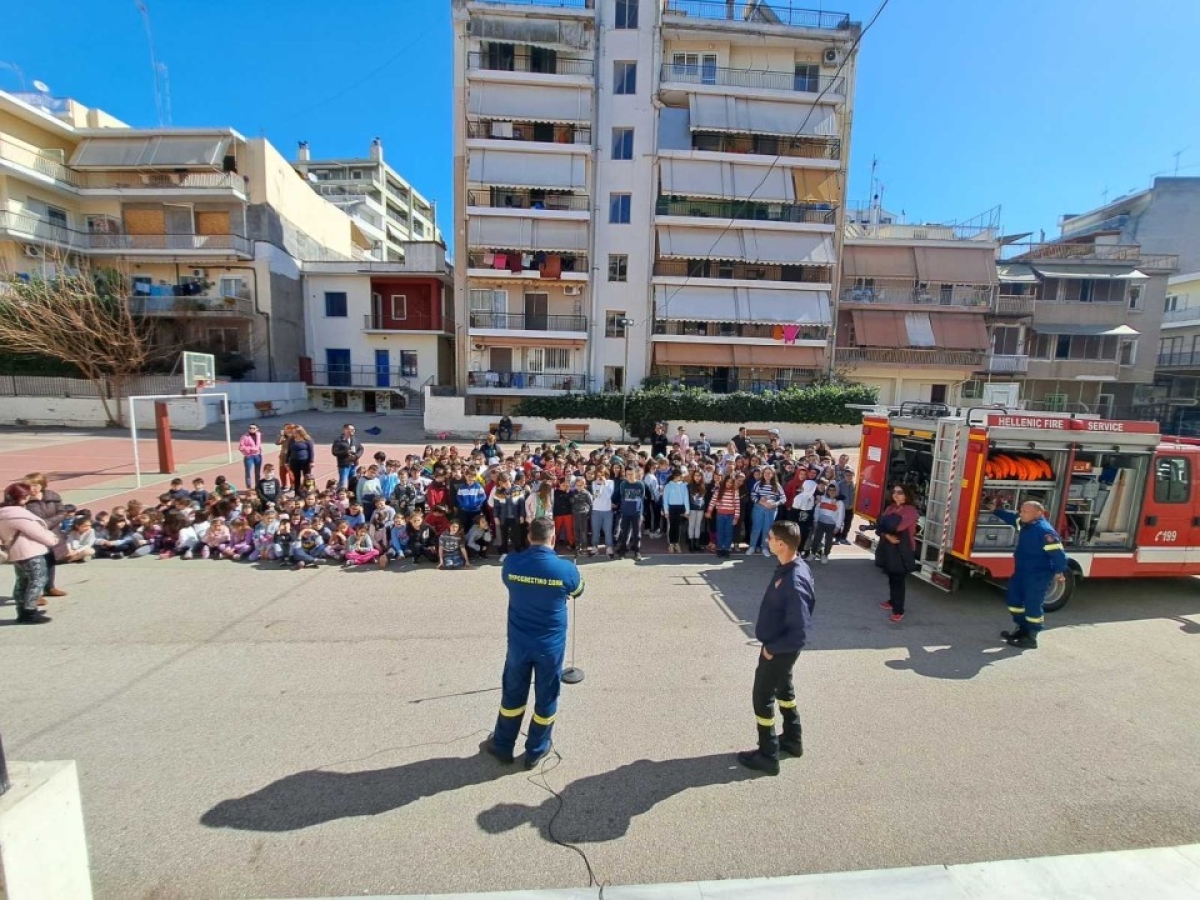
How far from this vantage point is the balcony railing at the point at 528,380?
2792cm

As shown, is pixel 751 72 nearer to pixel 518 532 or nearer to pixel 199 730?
pixel 518 532

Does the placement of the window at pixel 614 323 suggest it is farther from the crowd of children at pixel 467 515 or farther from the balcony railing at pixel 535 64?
the crowd of children at pixel 467 515

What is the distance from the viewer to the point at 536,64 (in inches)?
1088

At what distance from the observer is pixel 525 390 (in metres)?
27.5

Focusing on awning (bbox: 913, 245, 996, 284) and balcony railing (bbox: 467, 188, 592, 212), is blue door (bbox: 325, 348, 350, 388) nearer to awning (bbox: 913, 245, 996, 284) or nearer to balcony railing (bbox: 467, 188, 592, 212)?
balcony railing (bbox: 467, 188, 592, 212)

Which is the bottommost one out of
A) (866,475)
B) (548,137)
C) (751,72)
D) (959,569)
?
(959,569)

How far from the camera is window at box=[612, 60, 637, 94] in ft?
89.2

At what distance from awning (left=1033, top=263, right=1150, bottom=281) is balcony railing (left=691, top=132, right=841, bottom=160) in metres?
13.5

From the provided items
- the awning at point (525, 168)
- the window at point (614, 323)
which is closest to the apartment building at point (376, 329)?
the awning at point (525, 168)

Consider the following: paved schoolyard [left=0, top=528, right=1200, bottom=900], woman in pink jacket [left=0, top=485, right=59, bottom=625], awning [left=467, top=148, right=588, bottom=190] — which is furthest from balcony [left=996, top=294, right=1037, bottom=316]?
woman in pink jacket [left=0, top=485, right=59, bottom=625]

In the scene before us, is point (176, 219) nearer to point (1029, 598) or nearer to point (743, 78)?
point (743, 78)

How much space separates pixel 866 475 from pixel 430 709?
7.73 m

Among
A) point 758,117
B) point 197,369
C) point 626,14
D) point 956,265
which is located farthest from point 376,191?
point 956,265

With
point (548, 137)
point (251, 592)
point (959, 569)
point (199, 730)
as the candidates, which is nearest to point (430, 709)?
point (199, 730)
